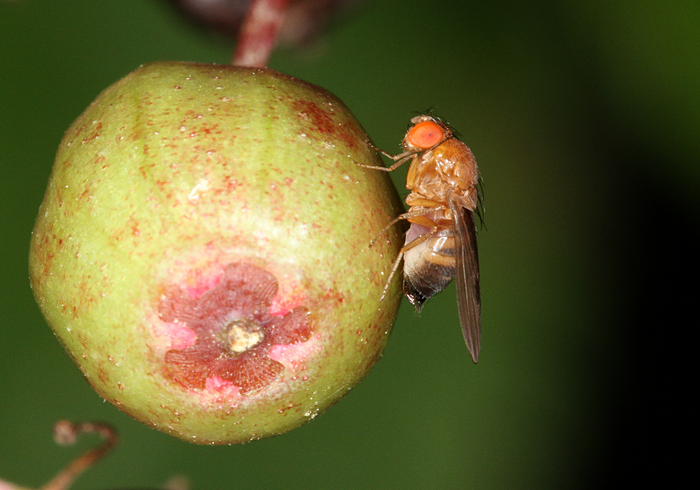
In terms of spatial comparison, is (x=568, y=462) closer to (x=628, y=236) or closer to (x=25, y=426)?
(x=628, y=236)

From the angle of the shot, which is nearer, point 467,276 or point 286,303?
point 286,303

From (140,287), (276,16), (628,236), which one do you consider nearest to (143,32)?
(276,16)

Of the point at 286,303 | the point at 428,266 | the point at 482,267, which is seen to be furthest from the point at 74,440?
the point at 482,267

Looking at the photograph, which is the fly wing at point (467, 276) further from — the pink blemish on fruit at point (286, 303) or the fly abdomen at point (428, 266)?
the pink blemish on fruit at point (286, 303)

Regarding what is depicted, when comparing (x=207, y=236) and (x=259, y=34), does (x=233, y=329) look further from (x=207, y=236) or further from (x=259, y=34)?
(x=259, y=34)

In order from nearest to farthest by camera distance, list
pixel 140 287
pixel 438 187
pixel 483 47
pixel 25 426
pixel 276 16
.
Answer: pixel 140 287 → pixel 438 187 → pixel 276 16 → pixel 25 426 → pixel 483 47

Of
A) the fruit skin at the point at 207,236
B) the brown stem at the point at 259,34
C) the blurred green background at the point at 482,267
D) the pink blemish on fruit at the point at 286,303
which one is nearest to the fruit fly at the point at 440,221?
the fruit skin at the point at 207,236

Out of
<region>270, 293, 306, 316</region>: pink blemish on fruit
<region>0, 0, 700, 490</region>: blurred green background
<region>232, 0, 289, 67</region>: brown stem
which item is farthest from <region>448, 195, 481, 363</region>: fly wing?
<region>0, 0, 700, 490</region>: blurred green background
